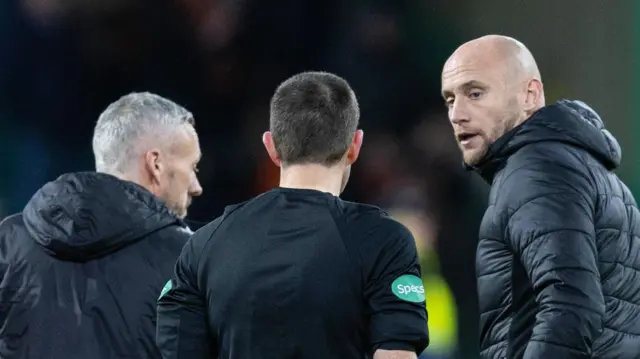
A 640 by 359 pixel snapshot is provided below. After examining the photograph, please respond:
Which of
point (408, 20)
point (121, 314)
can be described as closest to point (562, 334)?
point (121, 314)

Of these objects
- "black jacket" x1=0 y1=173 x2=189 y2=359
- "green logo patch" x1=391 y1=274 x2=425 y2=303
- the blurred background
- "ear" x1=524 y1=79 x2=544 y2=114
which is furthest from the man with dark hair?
the blurred background

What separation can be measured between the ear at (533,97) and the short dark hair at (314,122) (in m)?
0.74

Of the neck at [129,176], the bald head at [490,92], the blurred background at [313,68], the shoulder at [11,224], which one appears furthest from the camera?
the blurred background at [313,68]

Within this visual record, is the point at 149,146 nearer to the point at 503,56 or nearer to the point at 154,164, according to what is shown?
the point at 154,164

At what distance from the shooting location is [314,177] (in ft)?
5.62

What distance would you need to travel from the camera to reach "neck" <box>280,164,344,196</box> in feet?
5.63

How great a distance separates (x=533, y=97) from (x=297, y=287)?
98 centimetres

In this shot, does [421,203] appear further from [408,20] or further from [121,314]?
[121,314]

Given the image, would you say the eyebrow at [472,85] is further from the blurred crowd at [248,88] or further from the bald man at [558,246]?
the blurred crowd at [248,88]

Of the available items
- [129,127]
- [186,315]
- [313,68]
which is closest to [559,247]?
[186,315]

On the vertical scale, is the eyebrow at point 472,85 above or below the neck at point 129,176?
above

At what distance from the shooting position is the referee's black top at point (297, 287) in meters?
1.63

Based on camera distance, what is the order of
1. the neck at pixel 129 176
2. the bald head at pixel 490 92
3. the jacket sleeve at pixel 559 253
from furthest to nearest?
the neck at pixel 129 176, the bald head at pixel 490 92, the jacket sleeve at pixel 559 253

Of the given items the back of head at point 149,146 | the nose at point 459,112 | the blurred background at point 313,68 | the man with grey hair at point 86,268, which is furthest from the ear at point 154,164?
the blurred background at point 313,68
